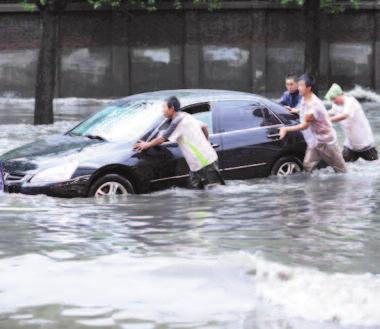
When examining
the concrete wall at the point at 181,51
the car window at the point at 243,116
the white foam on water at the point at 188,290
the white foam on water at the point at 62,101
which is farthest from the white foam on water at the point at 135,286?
the concrete wall at the point at 181,51

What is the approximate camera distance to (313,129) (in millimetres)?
12289

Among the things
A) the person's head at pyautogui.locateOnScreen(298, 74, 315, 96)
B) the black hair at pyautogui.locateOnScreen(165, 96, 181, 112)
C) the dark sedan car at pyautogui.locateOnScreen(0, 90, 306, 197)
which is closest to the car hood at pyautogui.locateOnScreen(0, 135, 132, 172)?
the dark sedan car at pyautogui.locateOnScreen(0, 90, 306, 197)

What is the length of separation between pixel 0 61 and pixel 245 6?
8.66 metres

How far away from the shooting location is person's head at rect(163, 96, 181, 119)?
430 inches

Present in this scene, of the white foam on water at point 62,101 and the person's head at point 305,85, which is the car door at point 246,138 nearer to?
the person's head at point 305,85

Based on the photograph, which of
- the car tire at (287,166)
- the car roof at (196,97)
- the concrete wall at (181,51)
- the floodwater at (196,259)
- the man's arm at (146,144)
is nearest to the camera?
the floodwater at (196,259)

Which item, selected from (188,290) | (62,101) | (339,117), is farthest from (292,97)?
(62,101)

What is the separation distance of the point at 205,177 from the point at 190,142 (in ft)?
1.67

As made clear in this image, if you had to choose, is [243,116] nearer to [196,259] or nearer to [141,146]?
[141,146]

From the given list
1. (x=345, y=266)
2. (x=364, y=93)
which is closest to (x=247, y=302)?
(x=345, y=266)

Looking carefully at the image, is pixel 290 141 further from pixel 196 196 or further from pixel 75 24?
pixel 75 24

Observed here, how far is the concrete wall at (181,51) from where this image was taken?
1233 inches

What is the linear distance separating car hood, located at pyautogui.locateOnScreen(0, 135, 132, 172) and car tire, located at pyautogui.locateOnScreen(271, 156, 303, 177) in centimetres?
250

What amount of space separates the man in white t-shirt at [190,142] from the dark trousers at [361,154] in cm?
319
